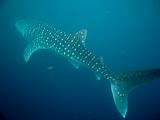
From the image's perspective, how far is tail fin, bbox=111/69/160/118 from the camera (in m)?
6.69

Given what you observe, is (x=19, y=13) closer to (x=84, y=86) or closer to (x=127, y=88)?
(x=84, y=86)

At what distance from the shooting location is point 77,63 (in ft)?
32.7

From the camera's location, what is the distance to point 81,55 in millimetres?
9602

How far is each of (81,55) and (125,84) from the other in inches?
99.3

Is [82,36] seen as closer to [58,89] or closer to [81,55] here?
[81,55]

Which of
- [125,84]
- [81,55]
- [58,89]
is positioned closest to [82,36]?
[81,55]

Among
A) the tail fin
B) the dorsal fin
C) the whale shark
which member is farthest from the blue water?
the tail fin

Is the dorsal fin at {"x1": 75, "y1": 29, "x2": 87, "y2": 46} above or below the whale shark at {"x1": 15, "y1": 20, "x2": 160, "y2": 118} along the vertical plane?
above

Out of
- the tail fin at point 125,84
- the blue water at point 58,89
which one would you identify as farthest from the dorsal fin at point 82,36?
the blue water at point 58,89

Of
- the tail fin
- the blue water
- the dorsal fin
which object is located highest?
the dorsal fin

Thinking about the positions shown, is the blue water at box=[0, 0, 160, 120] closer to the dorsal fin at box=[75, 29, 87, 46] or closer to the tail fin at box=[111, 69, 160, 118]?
the dorsal fin at box=[75, 29, 87, 46]

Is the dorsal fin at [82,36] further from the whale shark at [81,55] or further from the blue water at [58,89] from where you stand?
the blue water at [58,89]

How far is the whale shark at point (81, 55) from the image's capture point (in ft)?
23.7

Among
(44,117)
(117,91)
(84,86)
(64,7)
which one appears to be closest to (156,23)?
(64,7)
